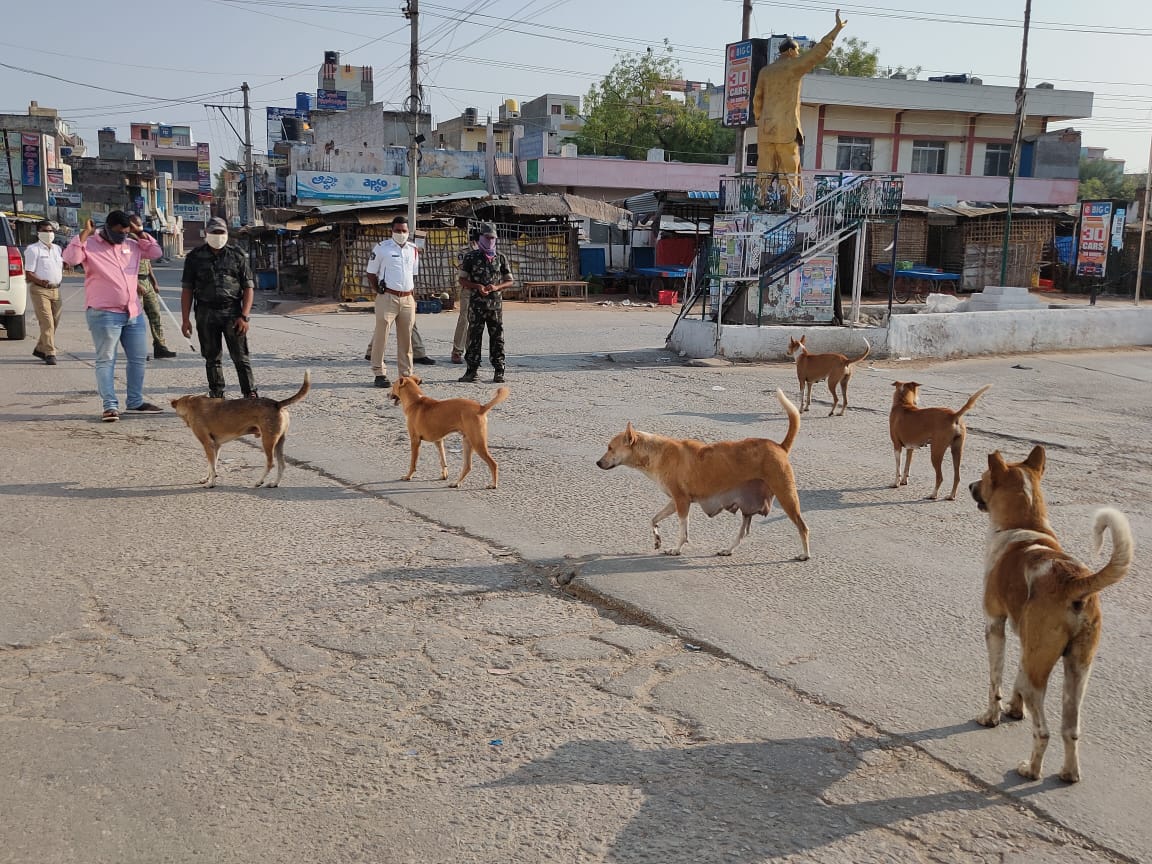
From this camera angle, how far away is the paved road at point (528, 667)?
10.4 feet

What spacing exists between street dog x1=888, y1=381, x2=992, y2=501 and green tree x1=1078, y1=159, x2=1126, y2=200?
8657 cm

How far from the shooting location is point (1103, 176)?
308ft

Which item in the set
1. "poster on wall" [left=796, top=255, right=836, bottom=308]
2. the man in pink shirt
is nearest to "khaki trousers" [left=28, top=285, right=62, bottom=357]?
the man in pink shirt

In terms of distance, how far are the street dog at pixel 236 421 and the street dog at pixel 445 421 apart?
77cm

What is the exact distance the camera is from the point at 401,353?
11945 mm

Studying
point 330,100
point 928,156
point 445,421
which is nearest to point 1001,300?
Result: point 445,421

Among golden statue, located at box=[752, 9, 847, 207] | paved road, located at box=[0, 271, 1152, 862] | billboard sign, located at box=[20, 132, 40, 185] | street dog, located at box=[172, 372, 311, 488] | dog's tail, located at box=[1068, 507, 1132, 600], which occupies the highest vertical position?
billboard sign, located at box=[20, 132, 40, 185]

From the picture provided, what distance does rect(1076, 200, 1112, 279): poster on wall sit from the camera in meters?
24.0

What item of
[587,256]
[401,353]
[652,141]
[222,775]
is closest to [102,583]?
[222,775]

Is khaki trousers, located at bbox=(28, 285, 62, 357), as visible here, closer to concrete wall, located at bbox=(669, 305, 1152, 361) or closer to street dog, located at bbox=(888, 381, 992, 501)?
concrete wall, located at bbox=(669, 305, 1152, 361)

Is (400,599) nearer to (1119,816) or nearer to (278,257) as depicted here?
(1119,816)

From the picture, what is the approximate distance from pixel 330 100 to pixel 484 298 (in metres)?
55.5

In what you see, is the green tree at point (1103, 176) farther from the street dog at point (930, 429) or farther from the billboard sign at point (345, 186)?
the street dog at point (930, 429)

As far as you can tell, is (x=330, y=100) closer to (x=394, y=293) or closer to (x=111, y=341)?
(x=394, y=293)
